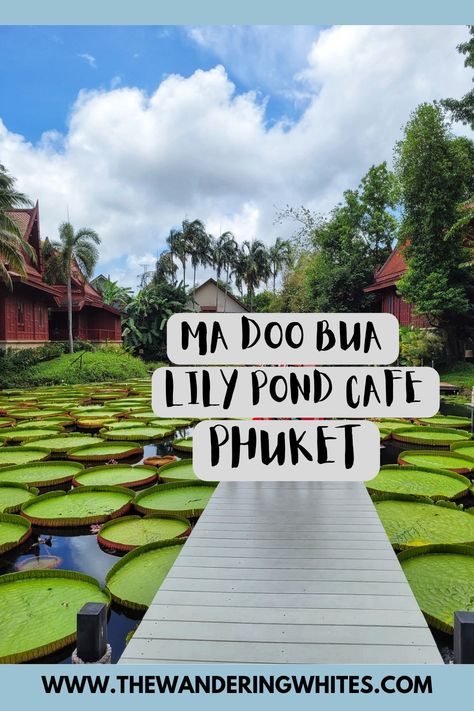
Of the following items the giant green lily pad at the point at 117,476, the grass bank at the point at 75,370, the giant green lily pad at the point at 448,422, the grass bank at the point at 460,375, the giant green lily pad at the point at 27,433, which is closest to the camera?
the giant green lily pad at the point at 117,476

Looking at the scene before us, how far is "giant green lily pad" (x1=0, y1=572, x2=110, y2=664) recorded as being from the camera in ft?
8.73

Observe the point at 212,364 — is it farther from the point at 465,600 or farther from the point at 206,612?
the point at 465,600

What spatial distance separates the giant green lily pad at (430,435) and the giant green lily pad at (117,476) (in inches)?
184

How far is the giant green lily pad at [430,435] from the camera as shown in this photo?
26.4ft

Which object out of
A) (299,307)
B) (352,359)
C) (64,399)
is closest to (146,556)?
(352,359)

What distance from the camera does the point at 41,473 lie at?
629 cm

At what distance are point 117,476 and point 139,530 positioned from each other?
1.91 m

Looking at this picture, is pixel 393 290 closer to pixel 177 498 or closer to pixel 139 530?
pixel 177 498

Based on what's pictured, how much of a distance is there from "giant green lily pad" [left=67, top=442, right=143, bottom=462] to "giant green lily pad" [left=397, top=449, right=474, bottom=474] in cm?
411

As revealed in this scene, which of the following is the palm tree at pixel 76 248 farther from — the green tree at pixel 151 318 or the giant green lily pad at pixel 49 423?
the giant green lily pad at pixel 49 423

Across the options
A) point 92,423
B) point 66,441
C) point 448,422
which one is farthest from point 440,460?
point 92,423

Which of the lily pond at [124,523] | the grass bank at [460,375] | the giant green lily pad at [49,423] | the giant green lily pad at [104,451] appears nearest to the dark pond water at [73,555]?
the lily pond at [124,523]

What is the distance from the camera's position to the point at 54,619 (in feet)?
9.61

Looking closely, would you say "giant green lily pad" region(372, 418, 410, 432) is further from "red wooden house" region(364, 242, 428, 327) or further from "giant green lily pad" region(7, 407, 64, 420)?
"red wooden house" region(364, 242, 428, 327)
